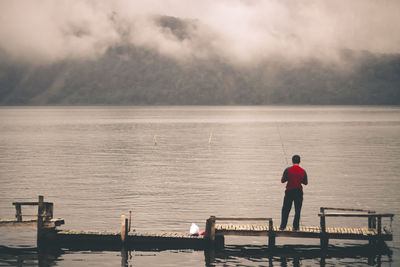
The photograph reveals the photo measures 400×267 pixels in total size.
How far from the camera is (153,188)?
151ft

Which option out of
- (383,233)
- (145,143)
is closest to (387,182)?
(383,233)

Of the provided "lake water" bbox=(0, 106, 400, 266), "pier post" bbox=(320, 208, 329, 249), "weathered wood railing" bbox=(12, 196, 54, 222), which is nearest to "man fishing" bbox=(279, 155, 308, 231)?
"pier post" bbox=(320, 208, 329, 249)

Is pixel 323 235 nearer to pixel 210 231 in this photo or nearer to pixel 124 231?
pixel 210 231

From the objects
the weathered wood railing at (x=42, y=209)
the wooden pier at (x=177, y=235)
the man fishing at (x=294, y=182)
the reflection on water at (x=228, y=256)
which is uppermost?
the man fishing at (x=294, y=182)

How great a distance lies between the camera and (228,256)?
2494 centimetres

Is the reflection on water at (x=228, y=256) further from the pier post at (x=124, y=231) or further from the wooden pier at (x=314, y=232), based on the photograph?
the wooden pier at (x=314, y=232)

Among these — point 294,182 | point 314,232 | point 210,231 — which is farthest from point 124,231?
point 314,232

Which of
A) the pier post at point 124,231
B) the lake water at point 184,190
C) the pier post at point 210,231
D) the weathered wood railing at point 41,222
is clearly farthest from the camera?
the weathered wood railing at point 41,222

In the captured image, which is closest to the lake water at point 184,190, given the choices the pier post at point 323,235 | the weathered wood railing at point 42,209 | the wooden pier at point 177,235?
the wooden pier at point 177,235

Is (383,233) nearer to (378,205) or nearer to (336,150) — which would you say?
(378,205)

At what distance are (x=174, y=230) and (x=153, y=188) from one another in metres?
16.2

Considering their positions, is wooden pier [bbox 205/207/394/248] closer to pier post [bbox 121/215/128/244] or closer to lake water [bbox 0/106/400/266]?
lake water [bbox 0/106/400/266]

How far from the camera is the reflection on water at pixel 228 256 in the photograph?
24.0m

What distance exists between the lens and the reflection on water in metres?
24.0
